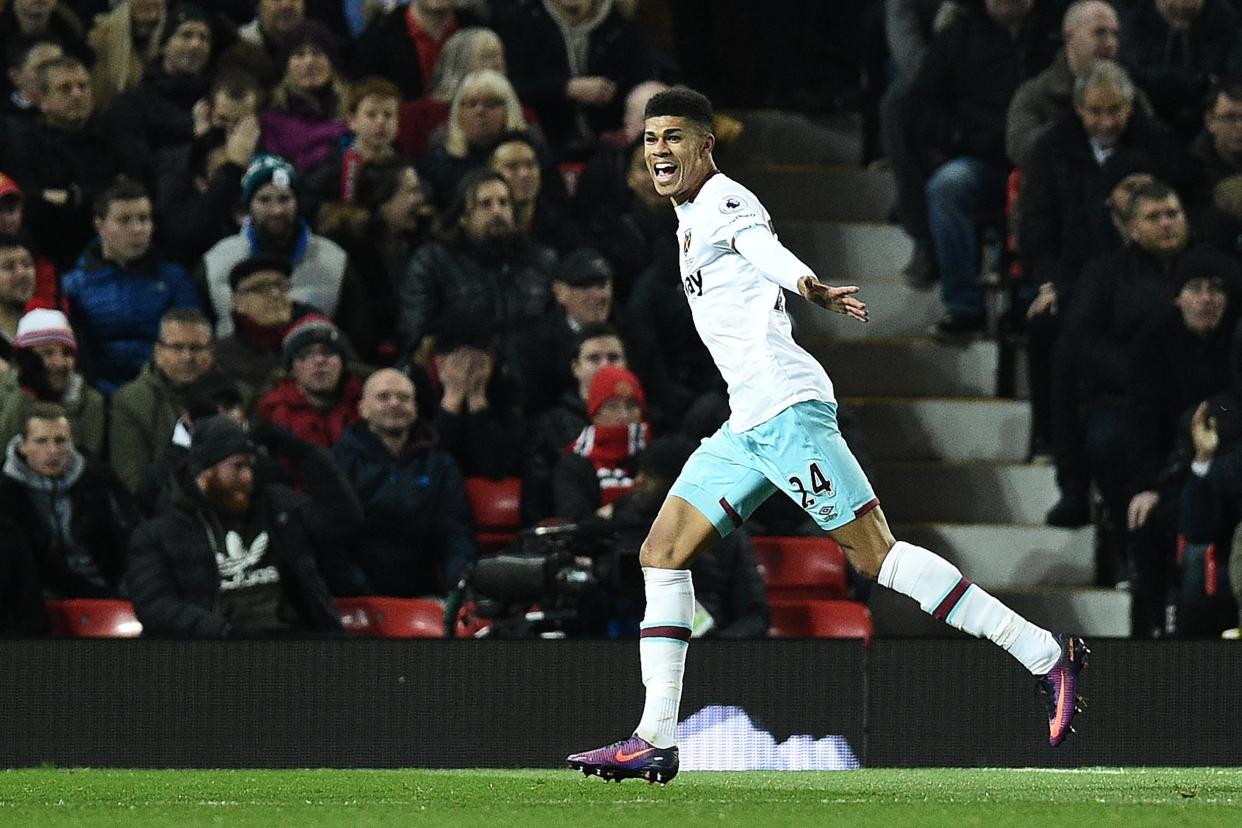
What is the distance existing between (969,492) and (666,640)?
5379 millimetres

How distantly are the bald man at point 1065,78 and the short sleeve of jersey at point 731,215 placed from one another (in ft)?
18.9

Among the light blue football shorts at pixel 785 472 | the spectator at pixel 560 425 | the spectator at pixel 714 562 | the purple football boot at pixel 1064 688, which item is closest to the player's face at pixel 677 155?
the light blue football shorts at pixel 785 472

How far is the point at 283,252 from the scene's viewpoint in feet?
37.3

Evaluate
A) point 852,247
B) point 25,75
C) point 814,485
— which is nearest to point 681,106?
point 814,485

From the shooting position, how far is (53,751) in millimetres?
8664

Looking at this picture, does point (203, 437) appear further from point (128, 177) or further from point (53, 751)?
point (128, 177)

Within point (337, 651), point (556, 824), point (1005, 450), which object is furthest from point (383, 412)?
point (556, 824)

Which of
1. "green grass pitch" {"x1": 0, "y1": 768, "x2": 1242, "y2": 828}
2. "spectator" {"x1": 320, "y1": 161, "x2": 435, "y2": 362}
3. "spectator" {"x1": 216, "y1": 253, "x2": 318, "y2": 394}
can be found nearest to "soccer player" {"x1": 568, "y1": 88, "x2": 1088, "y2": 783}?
"green grass pitch" {"x1": 0, "y1": 768, "x2": 1242, "y2": 828}

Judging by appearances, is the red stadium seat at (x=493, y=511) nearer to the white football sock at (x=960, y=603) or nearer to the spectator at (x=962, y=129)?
the spectator at (x=962, y=129)

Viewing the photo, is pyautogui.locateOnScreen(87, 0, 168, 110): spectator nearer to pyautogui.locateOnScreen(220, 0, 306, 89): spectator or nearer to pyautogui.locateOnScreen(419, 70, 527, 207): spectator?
pyautogui.locateOnScreen(220, 0, 306, 89): spectator

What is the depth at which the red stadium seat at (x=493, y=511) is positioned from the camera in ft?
35.4

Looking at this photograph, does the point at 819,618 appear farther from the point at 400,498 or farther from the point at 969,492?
the point at 400,498

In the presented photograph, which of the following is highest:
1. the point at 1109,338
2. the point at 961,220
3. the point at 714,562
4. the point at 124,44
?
the point at 124,44

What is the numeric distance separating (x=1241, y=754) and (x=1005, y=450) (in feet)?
12.8
